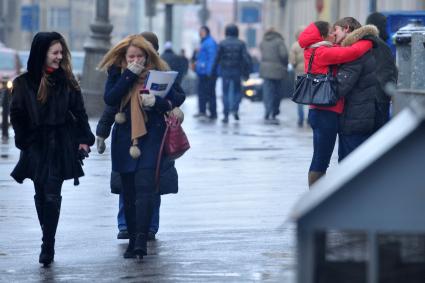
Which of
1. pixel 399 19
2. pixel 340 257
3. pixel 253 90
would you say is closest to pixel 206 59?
pixel 399 19

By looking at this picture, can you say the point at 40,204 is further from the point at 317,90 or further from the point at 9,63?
the point at 9,63

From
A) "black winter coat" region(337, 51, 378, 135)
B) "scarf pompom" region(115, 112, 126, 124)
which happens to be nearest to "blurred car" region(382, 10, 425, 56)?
"black winter coat" region(337, 51, 378, 135)

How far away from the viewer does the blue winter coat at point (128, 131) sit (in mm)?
9648

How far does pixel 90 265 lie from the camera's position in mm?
9273

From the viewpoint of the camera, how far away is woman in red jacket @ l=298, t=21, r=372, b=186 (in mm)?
11297

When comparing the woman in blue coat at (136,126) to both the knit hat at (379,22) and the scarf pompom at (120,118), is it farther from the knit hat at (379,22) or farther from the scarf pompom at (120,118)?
the knit hat at (379,22)

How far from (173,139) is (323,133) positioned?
199 cm

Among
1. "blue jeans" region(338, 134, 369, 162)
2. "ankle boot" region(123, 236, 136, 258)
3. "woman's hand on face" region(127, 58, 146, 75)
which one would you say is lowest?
"ankle boot" region(123, 236, 136, 258)

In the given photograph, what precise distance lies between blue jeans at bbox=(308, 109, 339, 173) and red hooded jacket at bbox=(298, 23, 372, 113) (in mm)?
63

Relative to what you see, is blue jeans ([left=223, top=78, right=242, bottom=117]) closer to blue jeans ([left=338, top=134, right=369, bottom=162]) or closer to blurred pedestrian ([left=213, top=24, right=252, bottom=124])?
blurred pedestrian ([left=213, top=24, right=252, bottom=124])

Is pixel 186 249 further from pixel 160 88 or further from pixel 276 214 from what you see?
pixel 276 214

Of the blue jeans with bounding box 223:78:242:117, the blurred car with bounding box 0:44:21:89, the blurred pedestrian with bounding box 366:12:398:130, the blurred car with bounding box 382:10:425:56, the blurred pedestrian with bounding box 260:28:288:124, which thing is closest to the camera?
the blurred pedestrian with bounding box 366:12:398:130

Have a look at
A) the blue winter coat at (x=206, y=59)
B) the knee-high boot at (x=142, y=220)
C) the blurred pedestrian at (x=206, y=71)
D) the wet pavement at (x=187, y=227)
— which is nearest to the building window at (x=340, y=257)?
the wet pavement at (x=187, y=227)

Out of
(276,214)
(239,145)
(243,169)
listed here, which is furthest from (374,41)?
(239,145)
